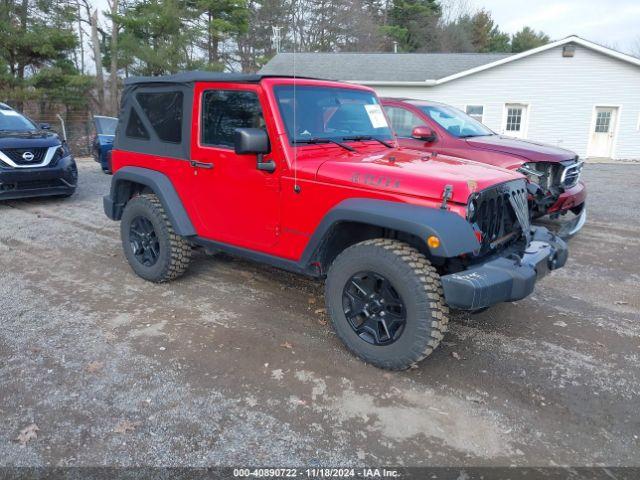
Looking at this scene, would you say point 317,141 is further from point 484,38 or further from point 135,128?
point 484,38

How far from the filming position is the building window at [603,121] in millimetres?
18812

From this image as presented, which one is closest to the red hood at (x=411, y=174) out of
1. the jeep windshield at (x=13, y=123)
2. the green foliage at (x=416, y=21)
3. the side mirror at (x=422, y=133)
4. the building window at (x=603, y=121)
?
the side mirror at (x=422, y=133)

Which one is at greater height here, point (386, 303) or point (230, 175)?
point (230, 175)

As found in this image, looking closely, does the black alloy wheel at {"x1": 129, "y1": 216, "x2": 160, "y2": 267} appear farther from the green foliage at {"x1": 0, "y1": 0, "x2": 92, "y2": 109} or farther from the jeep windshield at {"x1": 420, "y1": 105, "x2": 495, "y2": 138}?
the green foliage at {"x1": 0, "y1": 0, "x2": 92, "y2": 109}

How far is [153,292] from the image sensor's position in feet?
15.6

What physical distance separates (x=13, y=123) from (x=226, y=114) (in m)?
6.84

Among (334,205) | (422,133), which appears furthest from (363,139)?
(422,133)

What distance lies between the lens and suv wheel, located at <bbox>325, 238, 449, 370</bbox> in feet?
10.0

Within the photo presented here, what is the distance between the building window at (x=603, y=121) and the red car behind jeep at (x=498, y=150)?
1410 cm

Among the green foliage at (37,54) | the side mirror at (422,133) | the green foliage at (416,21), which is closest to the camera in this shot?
the side mirror at (422,133)

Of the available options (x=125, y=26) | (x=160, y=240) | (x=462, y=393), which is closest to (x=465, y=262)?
(x=462, y=393)

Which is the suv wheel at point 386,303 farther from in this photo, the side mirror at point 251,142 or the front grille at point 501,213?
the side mirror at point 251,142

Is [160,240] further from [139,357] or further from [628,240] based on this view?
[628,240]

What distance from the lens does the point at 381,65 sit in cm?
2186
